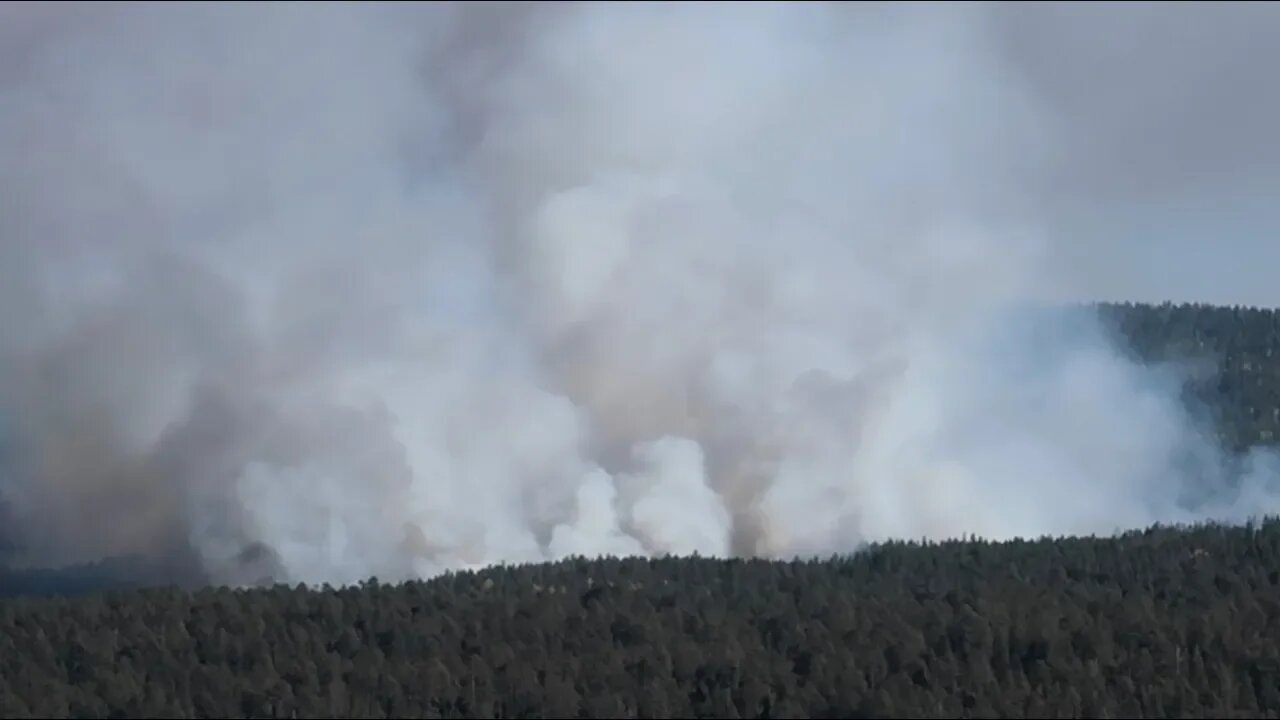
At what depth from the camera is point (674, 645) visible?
88812 millimetres

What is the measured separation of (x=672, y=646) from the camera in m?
88.8

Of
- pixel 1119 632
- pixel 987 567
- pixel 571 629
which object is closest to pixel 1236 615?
pixel 1119 632

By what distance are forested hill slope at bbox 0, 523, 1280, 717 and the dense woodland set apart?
13 cm

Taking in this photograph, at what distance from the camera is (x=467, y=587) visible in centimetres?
10062

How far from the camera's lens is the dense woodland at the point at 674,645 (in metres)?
83.1

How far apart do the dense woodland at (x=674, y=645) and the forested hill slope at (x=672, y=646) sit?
0.13 metres

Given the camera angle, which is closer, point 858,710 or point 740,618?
point 858,710

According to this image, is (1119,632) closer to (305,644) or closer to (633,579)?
(633,579)

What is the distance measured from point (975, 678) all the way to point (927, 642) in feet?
11.8

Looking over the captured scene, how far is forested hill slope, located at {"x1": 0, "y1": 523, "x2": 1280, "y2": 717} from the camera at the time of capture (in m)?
83.1

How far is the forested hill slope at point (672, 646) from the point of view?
8306 centimetres

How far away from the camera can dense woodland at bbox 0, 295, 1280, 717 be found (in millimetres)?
83125

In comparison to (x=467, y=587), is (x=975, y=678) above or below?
below

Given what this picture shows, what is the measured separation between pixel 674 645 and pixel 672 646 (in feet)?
0.34
